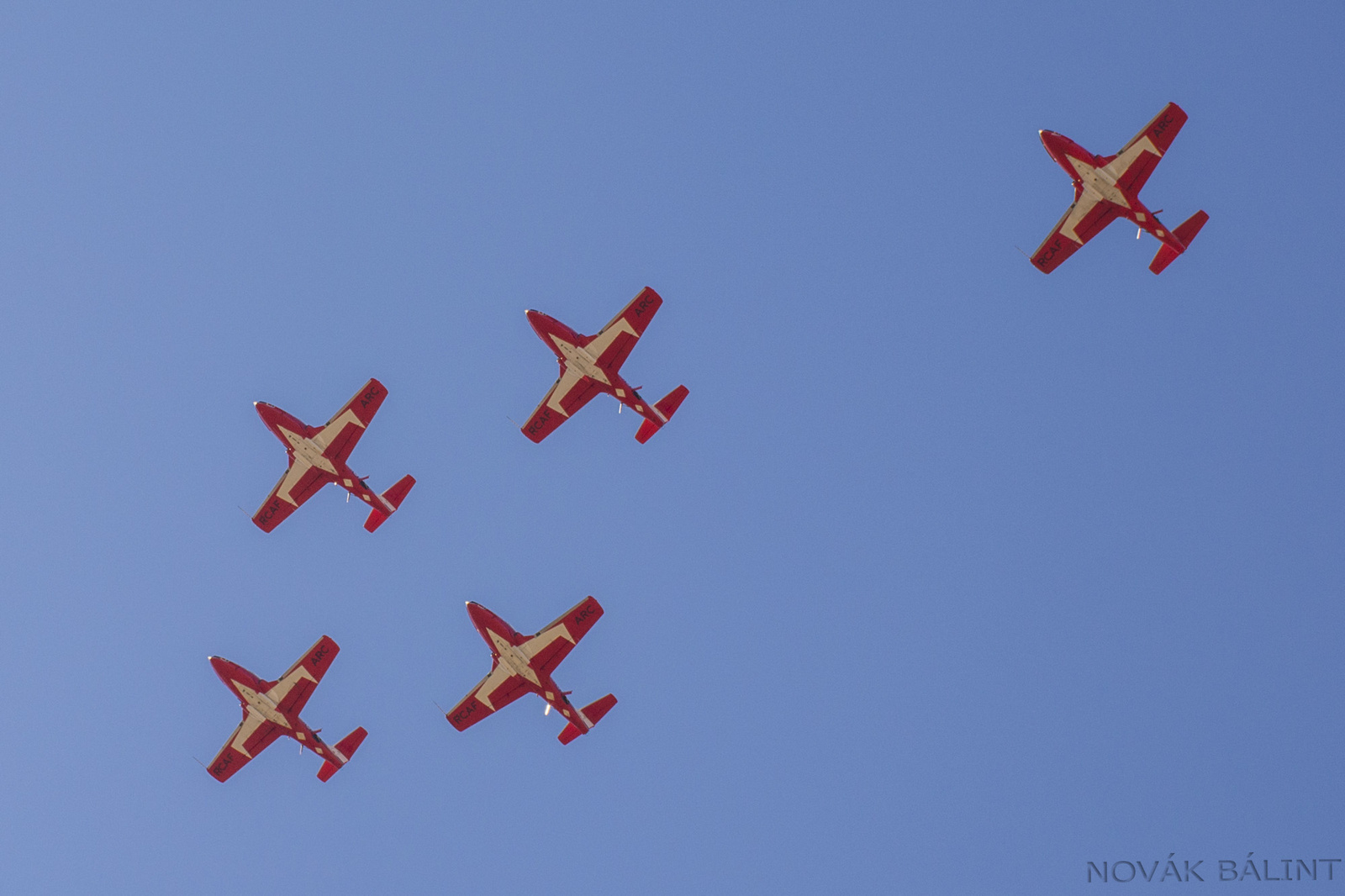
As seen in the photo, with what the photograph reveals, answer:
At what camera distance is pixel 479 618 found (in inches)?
1994

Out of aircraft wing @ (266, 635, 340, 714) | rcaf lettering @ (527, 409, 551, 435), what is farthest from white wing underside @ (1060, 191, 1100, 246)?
aircraft wing @ (266, 635, 340, 714)

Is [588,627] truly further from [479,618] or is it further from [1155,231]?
[1155,231]

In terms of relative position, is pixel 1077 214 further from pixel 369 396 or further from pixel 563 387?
pixel 369 396

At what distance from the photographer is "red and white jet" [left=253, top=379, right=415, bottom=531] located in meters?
52.1

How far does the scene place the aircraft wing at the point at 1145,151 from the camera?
48688 mm

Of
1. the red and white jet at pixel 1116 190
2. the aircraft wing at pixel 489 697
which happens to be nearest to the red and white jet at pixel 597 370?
the aircraft wing at pixel 489 697

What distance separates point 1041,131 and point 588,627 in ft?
80.0

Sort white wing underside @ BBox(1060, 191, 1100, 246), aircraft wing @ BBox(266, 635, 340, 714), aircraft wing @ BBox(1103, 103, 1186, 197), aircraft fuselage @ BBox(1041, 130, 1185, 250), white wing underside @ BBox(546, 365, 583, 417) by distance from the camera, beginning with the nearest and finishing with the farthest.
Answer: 1. aircraft wing @ BBox(1103, 103, 1186, 197)
2. aircraft fuselage @ BBox(1041, 130, 1185, 250)
3. aircraft wing @ BBox(266, 635, 340, 714)
4. white wing underside @ BBox(1060, 191, 1100, 246)
5. white wing underside @ BBox(546, 365, 583, 417)

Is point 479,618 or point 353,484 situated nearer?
point 479,618

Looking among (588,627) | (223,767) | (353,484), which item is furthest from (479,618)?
(223,767)

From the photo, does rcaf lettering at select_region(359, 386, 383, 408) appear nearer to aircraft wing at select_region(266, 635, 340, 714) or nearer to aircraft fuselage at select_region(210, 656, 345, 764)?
aircraft wing at select_region(266, 635, 340, 714)

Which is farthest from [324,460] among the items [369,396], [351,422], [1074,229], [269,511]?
[1074,229]

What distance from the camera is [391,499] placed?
180 ft

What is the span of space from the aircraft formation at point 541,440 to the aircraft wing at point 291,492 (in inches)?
1.8
